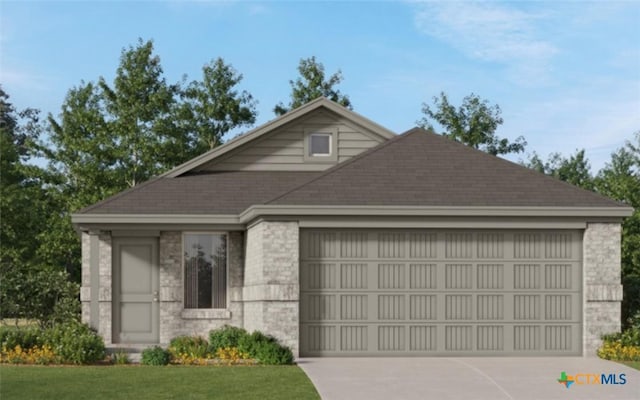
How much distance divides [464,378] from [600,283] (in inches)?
208

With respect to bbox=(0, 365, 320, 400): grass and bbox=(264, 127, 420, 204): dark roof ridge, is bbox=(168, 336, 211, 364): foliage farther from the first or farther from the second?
bbox=(264, 127, 420, 204): dark roof ridge

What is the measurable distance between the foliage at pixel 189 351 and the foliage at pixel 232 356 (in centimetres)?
30

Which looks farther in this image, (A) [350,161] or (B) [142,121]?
(B) [142,121]

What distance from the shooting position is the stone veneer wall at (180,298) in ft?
76.3

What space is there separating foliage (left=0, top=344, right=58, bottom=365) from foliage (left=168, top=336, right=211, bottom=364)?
2387 millimetres

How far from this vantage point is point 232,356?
1941cm

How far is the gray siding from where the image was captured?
25.9 metres

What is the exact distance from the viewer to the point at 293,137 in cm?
2594

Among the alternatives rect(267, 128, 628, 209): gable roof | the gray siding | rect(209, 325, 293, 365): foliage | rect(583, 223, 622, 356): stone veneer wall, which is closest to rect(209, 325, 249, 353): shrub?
rect(209, 325, 293, 365): foliage

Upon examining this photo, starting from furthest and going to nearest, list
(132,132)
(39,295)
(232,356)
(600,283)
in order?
(132,132)
(39,295)
(600,283)
(232,356)

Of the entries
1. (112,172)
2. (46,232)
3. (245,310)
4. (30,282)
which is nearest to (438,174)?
(245,310)

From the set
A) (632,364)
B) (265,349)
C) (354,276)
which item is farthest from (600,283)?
(265,349)

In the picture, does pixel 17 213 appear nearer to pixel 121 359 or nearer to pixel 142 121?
pixel 142 121

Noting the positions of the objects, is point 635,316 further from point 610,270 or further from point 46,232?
point 46,232
